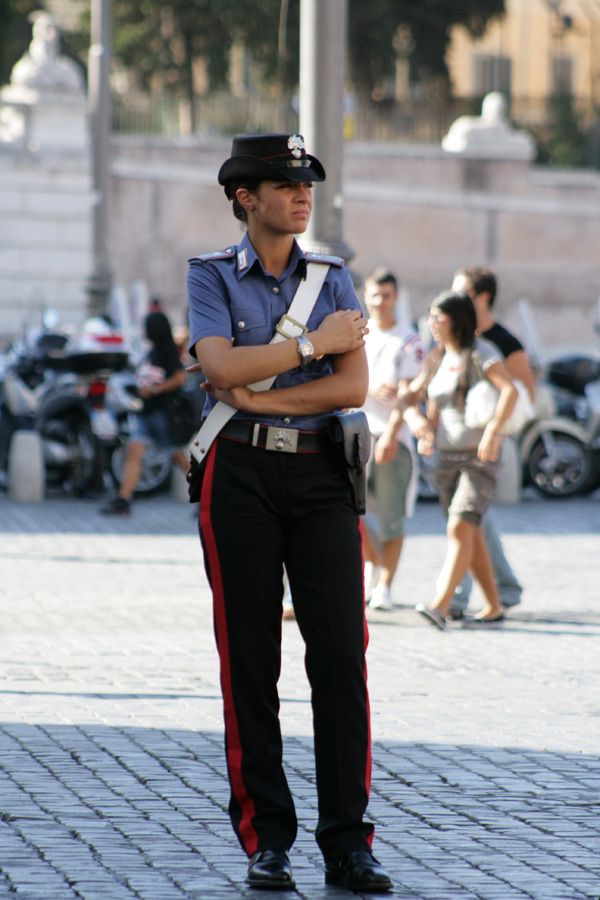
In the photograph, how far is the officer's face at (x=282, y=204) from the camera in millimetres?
5184

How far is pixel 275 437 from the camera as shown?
5.12m

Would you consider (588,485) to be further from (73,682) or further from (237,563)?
(237,563)

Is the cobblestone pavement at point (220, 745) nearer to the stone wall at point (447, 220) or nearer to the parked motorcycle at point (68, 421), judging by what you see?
the parked motorcycle at point (68, 421)

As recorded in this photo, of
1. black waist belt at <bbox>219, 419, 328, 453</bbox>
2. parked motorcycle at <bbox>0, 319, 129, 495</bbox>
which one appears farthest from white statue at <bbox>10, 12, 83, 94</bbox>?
black waist belt at <bbox>219, 419, 328, 453</bbox>

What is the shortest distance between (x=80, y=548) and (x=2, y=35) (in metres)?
35.1

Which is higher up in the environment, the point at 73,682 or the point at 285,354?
the point at 285,354

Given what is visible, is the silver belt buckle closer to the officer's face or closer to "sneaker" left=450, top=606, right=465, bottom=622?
the officer's face

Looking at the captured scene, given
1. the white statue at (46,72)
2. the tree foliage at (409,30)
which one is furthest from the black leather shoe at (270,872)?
the tree foliage at (409,30)

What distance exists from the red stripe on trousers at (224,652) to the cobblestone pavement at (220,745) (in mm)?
221

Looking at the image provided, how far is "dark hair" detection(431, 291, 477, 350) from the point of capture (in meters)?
9.80

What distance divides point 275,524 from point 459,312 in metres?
4.80

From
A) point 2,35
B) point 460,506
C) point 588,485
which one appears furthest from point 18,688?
point 2,35

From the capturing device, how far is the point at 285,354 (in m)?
5.11

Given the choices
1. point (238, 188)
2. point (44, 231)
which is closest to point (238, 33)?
point (44, 231)
